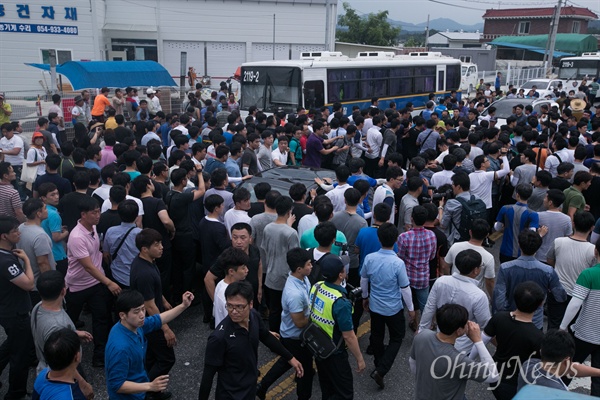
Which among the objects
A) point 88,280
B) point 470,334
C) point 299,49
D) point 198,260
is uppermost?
point 299,49

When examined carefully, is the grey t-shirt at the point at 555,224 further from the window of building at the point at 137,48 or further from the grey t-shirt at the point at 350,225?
the window of building at the point at 137,48

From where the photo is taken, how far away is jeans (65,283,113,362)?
5320 mm

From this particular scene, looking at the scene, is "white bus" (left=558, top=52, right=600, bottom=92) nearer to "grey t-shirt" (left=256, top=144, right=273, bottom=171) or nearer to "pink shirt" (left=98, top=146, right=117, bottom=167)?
"grey t-shirt" (left=256, top=144, right=273, bottom=171)

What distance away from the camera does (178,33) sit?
33781mm

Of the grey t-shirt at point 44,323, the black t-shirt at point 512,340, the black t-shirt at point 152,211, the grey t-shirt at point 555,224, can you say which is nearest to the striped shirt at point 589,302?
the black t-shirt at point 512,340

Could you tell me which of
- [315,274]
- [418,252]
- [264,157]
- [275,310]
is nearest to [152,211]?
[275,310]

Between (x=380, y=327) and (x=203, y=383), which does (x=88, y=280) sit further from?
(x=380, y=327)

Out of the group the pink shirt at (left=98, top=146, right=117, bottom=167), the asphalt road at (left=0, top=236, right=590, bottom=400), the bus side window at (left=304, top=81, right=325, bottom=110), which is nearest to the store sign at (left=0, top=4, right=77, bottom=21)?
the bus side window at (left=304, top=81, right=325, bottom=110)

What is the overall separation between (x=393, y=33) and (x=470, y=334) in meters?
55.6

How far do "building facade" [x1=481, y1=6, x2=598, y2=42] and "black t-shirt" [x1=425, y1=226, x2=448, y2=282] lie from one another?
64706mm

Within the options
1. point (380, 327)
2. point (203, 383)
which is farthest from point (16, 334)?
point (380, 327)

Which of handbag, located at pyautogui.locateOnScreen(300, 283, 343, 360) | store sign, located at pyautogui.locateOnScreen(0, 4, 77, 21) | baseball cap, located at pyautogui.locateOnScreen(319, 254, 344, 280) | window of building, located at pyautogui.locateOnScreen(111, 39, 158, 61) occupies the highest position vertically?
store sign, located at pyautogui.locateOnScreen(0, 4, 77, 21)

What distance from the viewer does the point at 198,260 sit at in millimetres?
7215

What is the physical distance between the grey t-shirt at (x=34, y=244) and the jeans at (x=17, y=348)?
20.9 inches
